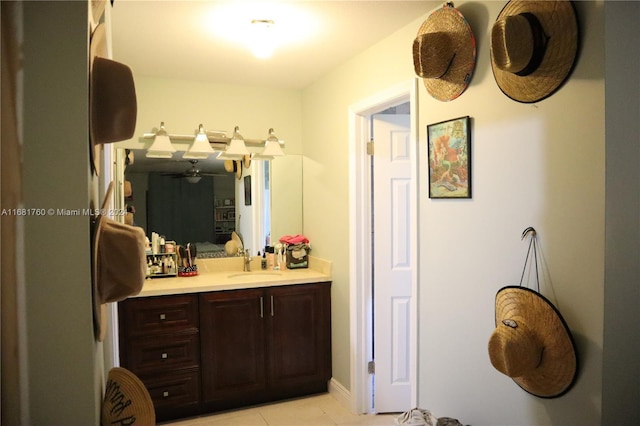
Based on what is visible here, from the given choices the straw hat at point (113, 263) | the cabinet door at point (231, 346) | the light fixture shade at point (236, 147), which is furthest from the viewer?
the light fixture shade at point (236, 147)

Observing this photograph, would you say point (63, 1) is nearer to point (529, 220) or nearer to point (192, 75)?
point (529, 220)

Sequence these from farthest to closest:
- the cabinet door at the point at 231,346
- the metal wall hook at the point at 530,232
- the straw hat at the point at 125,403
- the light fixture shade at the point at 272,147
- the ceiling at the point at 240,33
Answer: the light fixture shade at the point at 272,147
the cabinet door at the point at 231,346
the ceiling at the point at 240,33
the metal wall hook at the point at 530,232
the straw hat at the point at 125,403

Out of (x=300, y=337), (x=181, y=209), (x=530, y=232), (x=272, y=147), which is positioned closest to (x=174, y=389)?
(x=300, y=337)

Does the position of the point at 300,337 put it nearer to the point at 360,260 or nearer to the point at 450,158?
the point at 360,260

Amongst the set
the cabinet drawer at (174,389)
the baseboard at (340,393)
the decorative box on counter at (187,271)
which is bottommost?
the baseboard at (340,393)

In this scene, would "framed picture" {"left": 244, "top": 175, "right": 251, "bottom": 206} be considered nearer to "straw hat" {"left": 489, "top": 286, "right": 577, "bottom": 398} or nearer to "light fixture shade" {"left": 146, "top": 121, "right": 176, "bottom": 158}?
"light fixture shade" {"left": 146, "top": 121, "right": 176, "bottom": 158}

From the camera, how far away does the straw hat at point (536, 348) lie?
1583 mm

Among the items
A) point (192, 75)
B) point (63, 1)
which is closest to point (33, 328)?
point (63, 1)

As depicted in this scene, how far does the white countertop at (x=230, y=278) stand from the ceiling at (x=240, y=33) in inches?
37.7

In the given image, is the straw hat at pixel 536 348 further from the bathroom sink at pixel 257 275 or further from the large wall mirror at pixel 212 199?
the large wall mirror at pixel 212 199

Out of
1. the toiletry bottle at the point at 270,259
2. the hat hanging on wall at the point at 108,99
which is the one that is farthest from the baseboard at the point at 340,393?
the hat hanging on wall at the point at 108,99

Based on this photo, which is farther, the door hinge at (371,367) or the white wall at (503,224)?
the door hinge at (371,367)

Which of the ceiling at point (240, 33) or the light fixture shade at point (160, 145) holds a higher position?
the ceiling at point (240, 33)

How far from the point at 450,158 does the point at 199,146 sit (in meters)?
2.08
